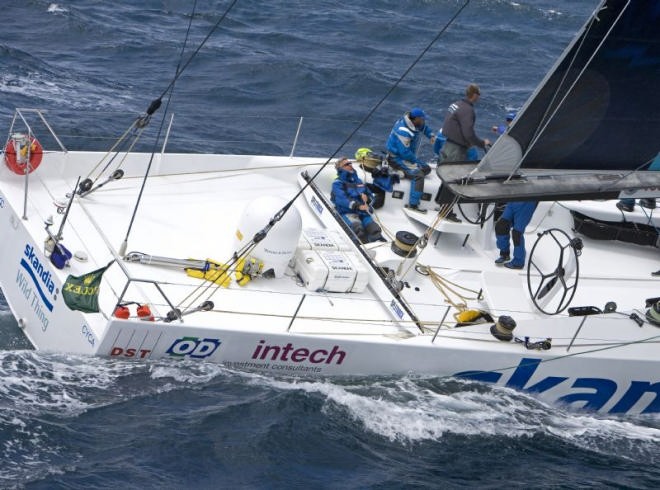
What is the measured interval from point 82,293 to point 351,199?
3.50 m

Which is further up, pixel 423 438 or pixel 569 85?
pixel 569 85

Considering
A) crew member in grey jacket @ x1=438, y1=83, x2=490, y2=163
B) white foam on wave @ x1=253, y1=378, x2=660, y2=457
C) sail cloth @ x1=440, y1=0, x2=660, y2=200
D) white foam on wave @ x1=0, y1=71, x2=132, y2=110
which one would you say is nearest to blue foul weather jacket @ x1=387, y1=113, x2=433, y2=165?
crew member in grey jacket @ x1=438, y1=83, x2=490, y2=163

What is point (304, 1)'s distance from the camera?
24.2 m

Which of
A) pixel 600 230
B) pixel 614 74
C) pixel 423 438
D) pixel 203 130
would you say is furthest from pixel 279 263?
pixel 203 130

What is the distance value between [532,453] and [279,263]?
9.12ft

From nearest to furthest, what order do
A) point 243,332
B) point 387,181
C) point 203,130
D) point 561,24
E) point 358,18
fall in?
point 243,332
point 387,181
point 203,130
point 358,18
point 561,24

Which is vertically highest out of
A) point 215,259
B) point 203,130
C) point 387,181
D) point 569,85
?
point 569,85

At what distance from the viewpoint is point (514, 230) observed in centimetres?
1034

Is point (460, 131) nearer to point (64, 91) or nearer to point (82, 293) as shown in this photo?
point (82, 293)

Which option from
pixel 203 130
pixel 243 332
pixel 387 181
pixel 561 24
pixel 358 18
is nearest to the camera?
pixel 243 332

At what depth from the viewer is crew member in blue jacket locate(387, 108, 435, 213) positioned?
11148 millimetres

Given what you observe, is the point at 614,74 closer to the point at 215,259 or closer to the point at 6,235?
the point at 215,259

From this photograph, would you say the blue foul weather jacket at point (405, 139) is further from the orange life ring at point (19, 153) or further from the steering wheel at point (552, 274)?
the orange life ring at point (19, 153)

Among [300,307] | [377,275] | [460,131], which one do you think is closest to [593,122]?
[460,131]
